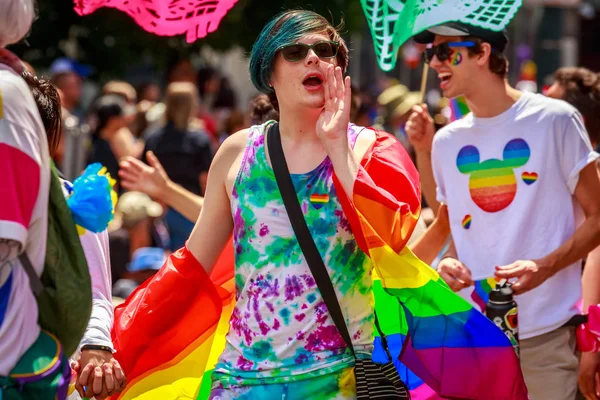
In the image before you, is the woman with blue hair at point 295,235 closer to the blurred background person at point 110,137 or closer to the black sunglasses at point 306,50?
the black sunglasses at point 306,50

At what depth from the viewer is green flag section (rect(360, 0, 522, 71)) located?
5.71 meters

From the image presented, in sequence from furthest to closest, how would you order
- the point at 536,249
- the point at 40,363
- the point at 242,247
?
1. the point at 536,249
2. the point at 242,247
3. the point at 40,363

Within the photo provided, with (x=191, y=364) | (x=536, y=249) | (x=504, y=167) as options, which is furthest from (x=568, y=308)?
(x=191, y=364)

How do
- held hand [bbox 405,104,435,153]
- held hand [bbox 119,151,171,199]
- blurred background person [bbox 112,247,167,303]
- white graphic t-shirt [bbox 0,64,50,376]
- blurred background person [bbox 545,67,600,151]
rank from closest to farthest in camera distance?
white graphic t-shirt [bbox 0,64,50,376]
held hand [bbox 119,151,171,199]
held hand [bbox 405,104,435,153]
blurred background person [bbox 545,67,600,151]
blurred background person [bbox 112,247,167,303]

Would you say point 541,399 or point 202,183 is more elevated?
point 541,399

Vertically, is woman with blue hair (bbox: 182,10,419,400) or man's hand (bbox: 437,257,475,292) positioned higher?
woman with blue hair (bbox: 182,10,419,400)

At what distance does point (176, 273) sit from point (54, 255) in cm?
112

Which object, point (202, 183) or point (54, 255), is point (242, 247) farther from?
point (202, 183)

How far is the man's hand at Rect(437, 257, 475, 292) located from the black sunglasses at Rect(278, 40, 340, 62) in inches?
64.5

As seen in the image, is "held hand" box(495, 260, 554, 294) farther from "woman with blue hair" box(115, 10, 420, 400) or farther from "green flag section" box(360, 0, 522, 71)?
"woman with blue hair" box(115, 10, 420, 400)

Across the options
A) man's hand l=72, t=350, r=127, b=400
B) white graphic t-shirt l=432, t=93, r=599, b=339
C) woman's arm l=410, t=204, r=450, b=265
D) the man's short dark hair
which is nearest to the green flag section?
the man's short dark hair

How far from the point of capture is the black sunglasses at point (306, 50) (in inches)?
173

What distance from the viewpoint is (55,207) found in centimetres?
346

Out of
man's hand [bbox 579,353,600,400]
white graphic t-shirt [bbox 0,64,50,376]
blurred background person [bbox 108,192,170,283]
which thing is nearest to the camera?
white graphic t-shirt [bbox 0,64,50,376]
